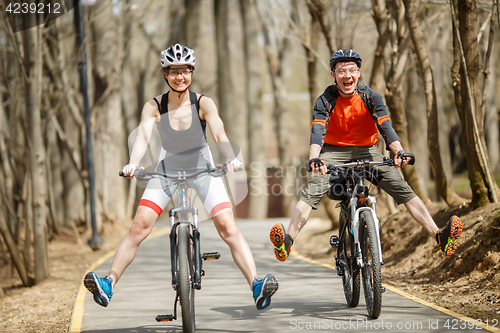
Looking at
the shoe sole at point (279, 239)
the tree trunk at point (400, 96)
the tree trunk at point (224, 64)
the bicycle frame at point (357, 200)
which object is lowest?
the shoe sole at point (279, 239)

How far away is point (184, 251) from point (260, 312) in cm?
156

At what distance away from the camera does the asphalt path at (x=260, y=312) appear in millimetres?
5238

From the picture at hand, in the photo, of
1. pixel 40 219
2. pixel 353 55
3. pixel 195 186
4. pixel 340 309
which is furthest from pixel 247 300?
pixel 40 219

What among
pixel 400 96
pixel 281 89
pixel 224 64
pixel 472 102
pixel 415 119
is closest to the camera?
pixel 472 102

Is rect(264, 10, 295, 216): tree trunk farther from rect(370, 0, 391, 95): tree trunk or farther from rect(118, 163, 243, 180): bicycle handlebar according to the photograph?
rect(118, 163, 243, 180): bicycle handlebar

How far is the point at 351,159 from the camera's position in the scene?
5.94m

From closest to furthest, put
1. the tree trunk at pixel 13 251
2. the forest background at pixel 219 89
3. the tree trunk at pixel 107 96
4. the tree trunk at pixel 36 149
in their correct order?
the tree trunk at pixel 13 251
the forest background at pixel 219 89
the tree trunk at pixel 36 149
the tree trunk at pixel 107 96

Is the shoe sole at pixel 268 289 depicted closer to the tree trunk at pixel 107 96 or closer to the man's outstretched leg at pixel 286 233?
the man's outstretched leg at pixel 286 233

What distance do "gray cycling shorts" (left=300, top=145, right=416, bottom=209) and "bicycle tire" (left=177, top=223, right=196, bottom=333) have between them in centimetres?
143

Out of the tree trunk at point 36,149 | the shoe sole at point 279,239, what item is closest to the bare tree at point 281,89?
the tree trunk at point 36,149

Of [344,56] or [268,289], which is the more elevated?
[344,56]

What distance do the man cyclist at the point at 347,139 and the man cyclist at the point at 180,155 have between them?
0.57m

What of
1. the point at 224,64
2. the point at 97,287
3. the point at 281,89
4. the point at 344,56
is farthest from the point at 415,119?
the point at 97,287

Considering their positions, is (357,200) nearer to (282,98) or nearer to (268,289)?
(268,289)
